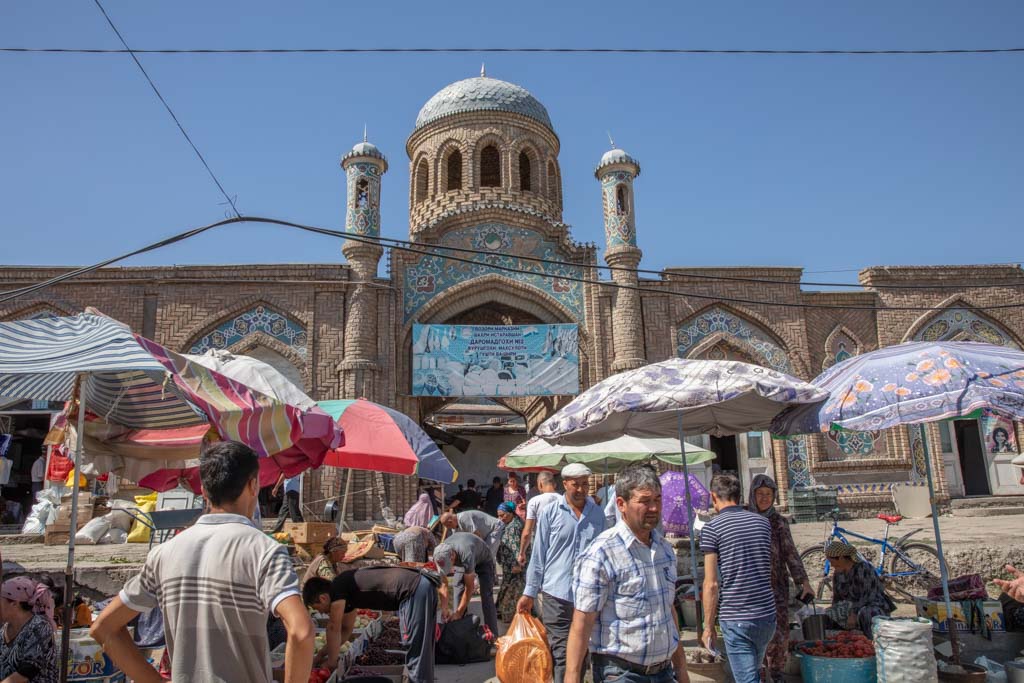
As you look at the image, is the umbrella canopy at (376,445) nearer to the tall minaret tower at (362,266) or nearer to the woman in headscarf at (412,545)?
the woman in headscarf at (412,545)

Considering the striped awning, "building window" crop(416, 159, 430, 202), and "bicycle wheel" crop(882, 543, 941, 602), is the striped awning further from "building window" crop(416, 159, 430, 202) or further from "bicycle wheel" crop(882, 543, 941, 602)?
"building window" crop(416, 159, 430, 202)

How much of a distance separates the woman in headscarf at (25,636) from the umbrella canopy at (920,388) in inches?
199

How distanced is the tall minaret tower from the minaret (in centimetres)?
515

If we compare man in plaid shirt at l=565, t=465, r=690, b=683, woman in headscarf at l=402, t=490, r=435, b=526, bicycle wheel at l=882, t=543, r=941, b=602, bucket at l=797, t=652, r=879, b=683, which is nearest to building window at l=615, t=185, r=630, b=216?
woman in headscarf at l=402, t=490, r=435, b=526

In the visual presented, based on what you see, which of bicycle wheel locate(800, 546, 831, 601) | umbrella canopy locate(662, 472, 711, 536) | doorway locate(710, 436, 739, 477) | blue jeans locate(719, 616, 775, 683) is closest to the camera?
blue jeans locate(719, 616, 775, 683)

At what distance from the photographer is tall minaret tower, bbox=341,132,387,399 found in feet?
50.8

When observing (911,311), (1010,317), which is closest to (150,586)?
(911,311)

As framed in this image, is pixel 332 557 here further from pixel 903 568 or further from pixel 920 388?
pixel 903 568

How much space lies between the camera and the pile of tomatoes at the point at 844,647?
17.1 ft

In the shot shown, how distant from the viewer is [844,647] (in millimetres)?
5293

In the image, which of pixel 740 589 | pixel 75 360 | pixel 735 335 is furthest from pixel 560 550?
pixel 735 335

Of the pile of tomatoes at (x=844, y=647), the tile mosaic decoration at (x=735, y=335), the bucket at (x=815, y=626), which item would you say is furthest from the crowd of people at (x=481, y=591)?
the tile mosaic decoration at (x=735, y=335)

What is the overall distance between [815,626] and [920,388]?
7.36 feet

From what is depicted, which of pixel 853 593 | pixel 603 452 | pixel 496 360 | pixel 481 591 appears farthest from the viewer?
pixel 496 360
